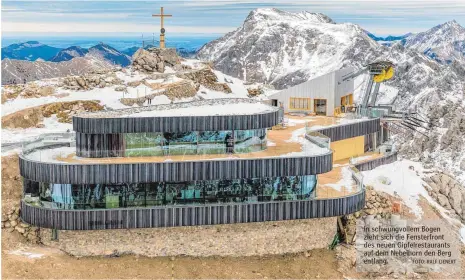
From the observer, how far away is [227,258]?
46969mm

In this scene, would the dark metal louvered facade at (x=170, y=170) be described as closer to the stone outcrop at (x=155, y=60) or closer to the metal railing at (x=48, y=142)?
the metal railing at (x=48, y=142)

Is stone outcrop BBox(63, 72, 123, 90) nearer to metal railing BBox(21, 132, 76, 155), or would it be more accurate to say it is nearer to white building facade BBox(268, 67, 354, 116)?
white building facade BBox(268, 67, 354, 116)

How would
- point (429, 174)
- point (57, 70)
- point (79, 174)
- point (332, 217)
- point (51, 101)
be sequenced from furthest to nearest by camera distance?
point (57, 70), point (51, 101), point (429, 174), point (332, 217), point (79, 174)

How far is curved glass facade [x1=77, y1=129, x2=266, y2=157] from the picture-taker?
4666cm

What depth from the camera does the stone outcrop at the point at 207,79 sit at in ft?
278

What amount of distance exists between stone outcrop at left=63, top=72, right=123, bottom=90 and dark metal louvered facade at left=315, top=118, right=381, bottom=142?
2659 cm

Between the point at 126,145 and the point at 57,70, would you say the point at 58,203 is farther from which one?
the point at 57,70

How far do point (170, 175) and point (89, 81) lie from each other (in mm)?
34924

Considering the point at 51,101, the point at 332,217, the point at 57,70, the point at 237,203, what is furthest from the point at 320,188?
the point at 57,70

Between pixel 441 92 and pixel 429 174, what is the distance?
123m

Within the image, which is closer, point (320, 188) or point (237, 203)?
point (237, 203)

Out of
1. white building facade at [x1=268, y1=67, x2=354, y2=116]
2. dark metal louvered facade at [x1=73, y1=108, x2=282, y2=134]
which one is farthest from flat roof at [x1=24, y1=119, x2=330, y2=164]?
white building facade at [x1=268, y1=67, x2=354, y2=116]

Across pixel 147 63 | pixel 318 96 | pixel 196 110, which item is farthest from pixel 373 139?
pixel 147 63

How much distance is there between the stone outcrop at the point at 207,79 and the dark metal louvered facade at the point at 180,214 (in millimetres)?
39167
